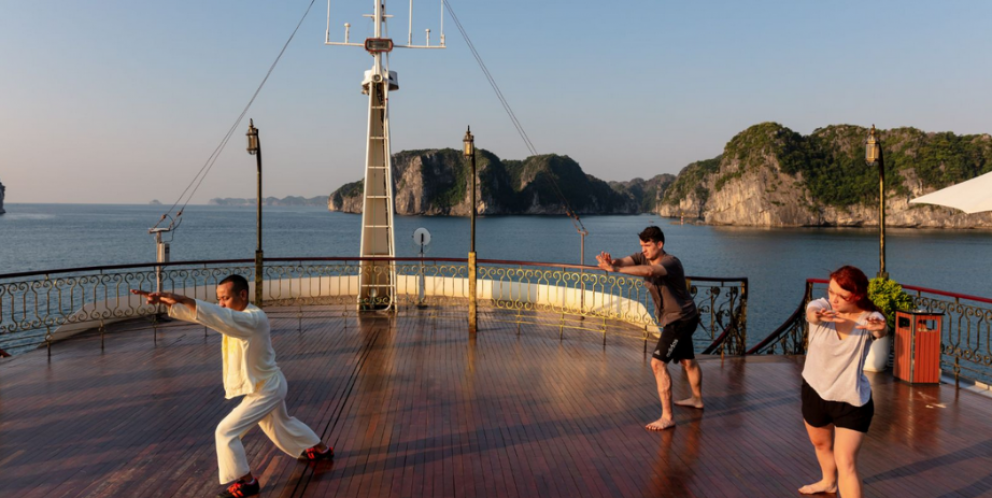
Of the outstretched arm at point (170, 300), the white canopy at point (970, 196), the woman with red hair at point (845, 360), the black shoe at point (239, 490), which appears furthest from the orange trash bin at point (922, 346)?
the outstretched arm at point (170, 300)

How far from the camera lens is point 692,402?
6.35 metres

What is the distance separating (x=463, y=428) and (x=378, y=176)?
9.02m

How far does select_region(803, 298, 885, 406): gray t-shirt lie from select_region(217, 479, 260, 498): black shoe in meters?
4.10

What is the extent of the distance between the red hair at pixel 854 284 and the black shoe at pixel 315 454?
417 cm

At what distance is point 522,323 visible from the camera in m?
11.8

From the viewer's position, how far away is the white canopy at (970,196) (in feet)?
18.8

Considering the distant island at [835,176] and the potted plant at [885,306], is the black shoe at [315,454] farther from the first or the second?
the distant island at [835,176]

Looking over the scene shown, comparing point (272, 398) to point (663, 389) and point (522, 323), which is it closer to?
point (663, 389)

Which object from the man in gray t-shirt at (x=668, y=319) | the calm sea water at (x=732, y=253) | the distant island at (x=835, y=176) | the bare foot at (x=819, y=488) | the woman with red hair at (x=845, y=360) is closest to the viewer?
the woman with red hair at (x=845, y=360)

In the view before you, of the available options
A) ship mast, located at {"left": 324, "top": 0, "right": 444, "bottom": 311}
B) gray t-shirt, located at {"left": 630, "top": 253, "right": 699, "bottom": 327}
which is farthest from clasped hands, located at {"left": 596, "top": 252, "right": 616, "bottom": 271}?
ship mast, located at {"left": 324, "top": 0, "right": 444, "bottom": 311}

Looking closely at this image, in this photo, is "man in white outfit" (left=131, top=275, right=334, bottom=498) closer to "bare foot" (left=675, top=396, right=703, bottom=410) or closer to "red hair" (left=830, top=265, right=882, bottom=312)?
"red hair" (left=830, top=265, right=882, bottom=312)

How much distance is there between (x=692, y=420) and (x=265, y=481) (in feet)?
13.7

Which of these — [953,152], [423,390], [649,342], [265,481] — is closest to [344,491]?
[265,481]

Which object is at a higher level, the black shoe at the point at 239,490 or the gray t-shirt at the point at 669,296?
the gray t-shirt at the point at 669,296
